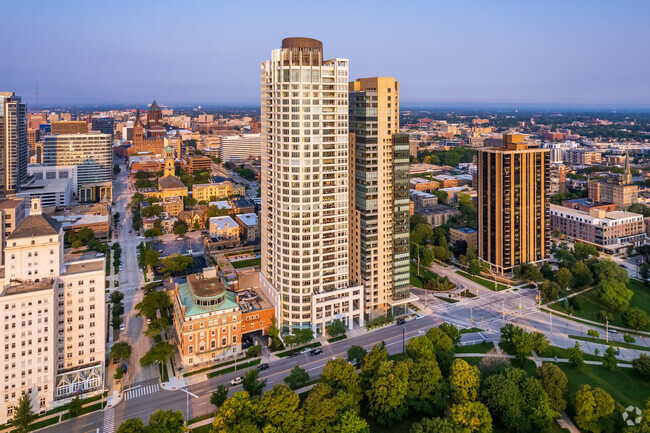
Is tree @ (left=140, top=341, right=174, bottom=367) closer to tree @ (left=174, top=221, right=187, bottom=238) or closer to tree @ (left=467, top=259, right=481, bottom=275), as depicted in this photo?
tree @ (left=467, top=259, right=481, bottom=275)

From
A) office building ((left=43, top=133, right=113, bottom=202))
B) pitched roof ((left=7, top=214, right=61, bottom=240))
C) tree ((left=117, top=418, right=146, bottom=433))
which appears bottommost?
tree ((left=117, top=418, right=146, bottom=433))

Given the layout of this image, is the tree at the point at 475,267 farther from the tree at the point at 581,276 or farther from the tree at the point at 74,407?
the tree at the point at 74,407

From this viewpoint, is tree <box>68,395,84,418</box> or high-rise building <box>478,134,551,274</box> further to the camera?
high-rise building <box>478,134,551,274</box>

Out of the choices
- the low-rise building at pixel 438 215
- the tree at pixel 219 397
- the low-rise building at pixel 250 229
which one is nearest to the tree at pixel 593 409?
the tree at pixel 219 397

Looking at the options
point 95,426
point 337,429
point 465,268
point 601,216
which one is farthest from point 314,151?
point 601,216

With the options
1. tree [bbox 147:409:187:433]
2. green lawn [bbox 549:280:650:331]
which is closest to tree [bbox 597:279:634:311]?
green lawn [bbox 549:280:650:331]

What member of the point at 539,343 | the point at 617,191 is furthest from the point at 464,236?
the point at 617,191
